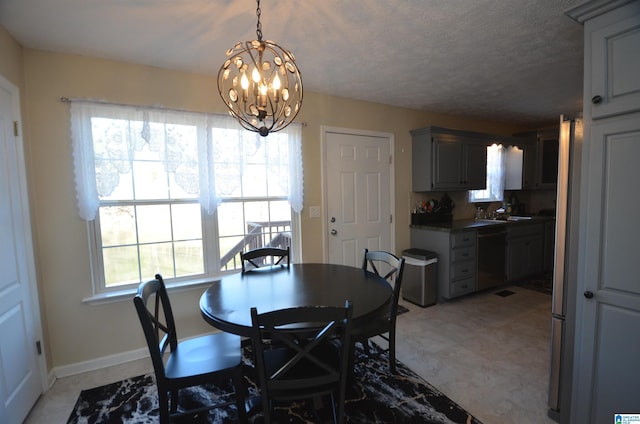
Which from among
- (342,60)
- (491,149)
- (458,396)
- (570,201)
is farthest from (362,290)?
(491,149)

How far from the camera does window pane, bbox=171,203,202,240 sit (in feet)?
8.37

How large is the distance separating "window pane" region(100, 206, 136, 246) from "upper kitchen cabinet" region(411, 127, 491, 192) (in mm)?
3246

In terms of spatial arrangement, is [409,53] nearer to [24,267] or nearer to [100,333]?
[24,267]

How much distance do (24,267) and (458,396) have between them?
3.03 metres

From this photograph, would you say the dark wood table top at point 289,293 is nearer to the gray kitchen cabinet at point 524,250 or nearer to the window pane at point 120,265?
the window pane at point 120,265

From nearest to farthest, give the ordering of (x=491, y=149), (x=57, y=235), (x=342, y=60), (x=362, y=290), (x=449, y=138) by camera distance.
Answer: (x=362, y=290)
(x=57, y=235)
(x=342, y=60)
(x=449, y=138)
(x=491, y=149)

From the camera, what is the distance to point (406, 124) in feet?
12.1

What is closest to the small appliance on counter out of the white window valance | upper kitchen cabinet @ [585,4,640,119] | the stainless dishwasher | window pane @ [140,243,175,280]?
the stainless dishwasher

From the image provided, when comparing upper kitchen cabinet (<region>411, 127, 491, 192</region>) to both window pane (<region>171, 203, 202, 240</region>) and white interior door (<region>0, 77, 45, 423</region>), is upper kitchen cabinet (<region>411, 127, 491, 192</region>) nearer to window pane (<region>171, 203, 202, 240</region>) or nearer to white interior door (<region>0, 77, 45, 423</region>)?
window pane (<region>171, 203, 202, 240</region>)

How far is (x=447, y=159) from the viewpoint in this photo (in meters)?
3.68

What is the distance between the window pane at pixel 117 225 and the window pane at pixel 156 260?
0.14 metres

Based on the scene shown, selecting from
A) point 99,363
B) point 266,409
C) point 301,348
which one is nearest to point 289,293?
point 301,348

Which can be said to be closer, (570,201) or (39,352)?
(570,201)

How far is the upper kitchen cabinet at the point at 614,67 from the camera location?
4.15 ft
